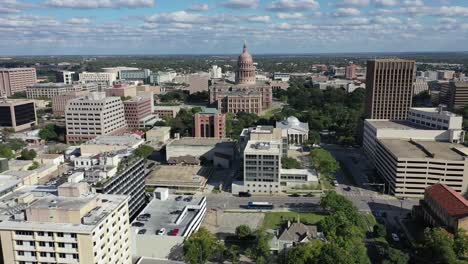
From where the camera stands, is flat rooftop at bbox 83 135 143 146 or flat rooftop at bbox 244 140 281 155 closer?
flat rooftop at bbox 244 140 281 155

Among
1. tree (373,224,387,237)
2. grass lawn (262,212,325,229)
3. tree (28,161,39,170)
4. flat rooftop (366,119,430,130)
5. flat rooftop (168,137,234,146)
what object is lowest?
grass lawn (262,212,325,229)

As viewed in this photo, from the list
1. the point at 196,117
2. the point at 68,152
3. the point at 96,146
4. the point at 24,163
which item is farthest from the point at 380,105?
the point at 24,163

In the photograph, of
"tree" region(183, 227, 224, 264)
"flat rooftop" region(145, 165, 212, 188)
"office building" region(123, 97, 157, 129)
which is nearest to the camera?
"tree" region(183, 227, 224, 264)

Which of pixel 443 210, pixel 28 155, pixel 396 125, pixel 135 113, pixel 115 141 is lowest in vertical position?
pixel 28 155

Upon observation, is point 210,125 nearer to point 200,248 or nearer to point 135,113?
point 135,113

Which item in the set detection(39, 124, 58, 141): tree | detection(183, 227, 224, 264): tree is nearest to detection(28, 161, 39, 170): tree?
detection(39, 124, 58, 141): tree

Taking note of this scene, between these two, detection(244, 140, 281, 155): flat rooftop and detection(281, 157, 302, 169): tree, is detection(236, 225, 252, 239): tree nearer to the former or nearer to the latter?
detection(244, 140, 281, 155): flat rooftop

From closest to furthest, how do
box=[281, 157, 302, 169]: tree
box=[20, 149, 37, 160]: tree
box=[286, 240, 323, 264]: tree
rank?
box=[286, 240, 323, 264]: tree → box=[281, 157, 302, 169]: tree → box=[20, 149, 37, 160]: tree

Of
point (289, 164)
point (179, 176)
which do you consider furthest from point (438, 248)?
point (179, 176)
